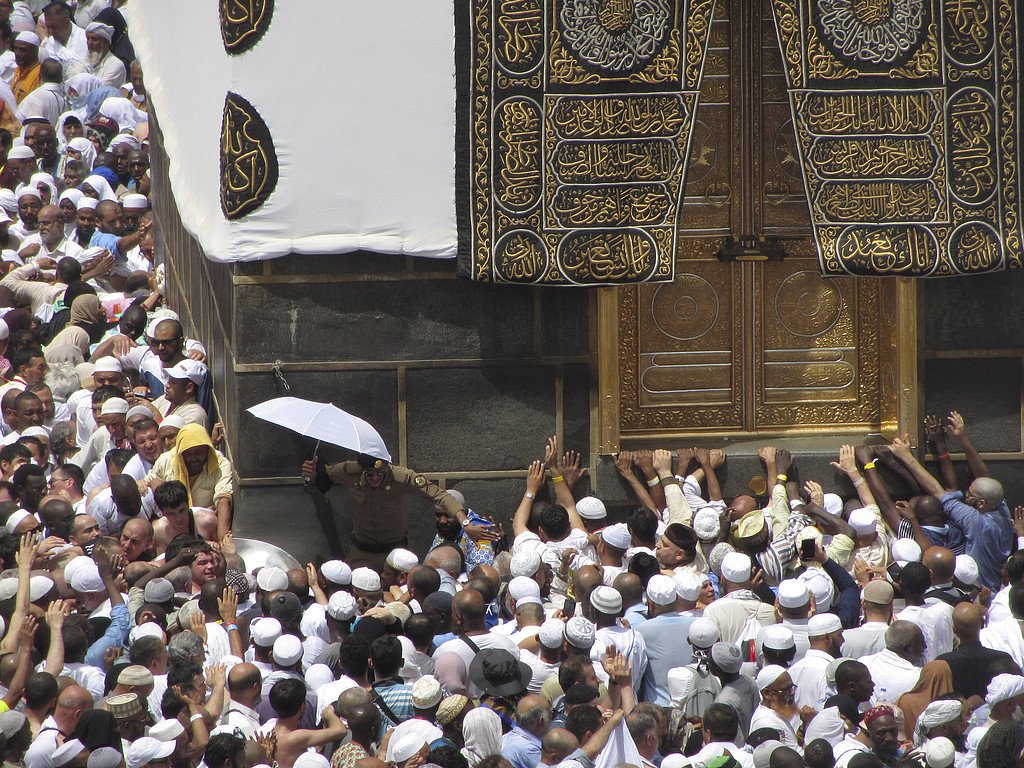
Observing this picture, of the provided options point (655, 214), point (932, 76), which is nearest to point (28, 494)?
point (655, 214)

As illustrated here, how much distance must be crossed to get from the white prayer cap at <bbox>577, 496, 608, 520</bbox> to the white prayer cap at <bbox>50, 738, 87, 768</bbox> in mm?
3502

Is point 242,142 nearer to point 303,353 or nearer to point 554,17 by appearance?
point 303,353

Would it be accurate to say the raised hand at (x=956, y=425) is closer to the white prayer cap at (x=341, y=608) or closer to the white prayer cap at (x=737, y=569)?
the white prayer cap at (x=737, y=569)

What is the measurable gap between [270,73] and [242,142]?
0.44 metres

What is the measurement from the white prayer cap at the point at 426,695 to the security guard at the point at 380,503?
7.26ft

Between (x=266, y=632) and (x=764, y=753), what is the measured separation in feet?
7.92

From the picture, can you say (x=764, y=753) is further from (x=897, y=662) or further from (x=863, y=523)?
(x=863, y=523)

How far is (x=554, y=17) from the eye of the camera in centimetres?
912

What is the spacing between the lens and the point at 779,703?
22.3 feet

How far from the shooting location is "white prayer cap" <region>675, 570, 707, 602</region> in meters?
7.68

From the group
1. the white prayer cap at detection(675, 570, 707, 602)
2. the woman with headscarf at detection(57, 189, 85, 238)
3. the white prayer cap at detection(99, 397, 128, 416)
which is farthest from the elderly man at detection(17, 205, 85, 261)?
the white prayer cap at detection(675, 570, 707, 602)

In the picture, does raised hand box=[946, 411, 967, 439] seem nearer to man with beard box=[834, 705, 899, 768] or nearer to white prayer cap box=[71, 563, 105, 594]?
man with beard box=[834, 705, 899, 768]

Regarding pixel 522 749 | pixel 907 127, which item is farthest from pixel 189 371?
pixel 907 127

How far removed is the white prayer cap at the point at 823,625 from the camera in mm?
7359
